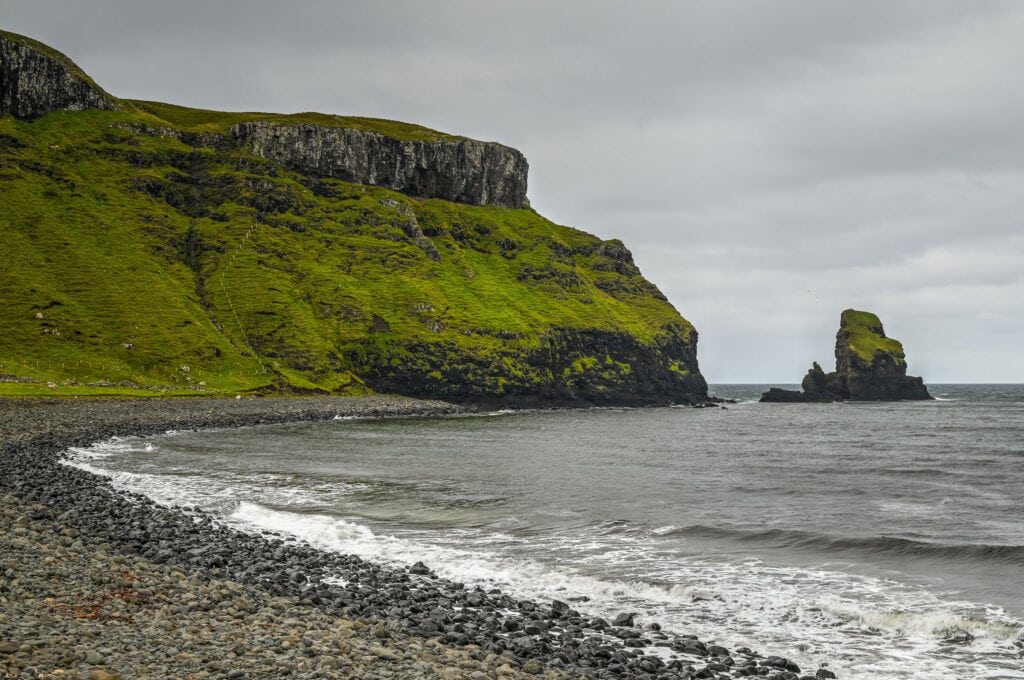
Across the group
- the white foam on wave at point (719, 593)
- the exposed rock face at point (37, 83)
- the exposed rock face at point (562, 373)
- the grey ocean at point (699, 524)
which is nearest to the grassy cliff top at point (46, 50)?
the exposed rock face at point (37, 83)

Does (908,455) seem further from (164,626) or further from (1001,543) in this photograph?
(164,626)

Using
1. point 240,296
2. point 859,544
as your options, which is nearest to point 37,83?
point 240,296

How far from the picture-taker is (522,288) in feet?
652

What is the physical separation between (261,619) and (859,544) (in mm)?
21985

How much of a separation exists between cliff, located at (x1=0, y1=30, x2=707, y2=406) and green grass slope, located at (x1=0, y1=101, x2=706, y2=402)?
436 millimetres

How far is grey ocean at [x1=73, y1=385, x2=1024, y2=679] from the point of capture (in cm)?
1770

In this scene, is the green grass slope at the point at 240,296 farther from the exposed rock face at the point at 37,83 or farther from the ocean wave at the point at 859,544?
the ocean wave at the point at 859,544

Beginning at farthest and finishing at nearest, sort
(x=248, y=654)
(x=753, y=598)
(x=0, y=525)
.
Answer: (x=0, y=525), (x=753, y=598), (x=248, y=654)

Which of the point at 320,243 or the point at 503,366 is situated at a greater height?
the point at 320,243

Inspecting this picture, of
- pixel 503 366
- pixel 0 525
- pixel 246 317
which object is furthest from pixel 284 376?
pixel 0 525

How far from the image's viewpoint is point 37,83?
604 ft

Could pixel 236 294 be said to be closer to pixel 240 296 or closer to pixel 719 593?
pixel 240 296

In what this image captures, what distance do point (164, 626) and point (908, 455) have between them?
62.0m

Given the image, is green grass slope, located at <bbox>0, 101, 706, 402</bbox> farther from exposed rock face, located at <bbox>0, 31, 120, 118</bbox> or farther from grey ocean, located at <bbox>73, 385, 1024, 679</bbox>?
grey ocean, located at <bbox>73, 385, 1024, 679</bbox>
